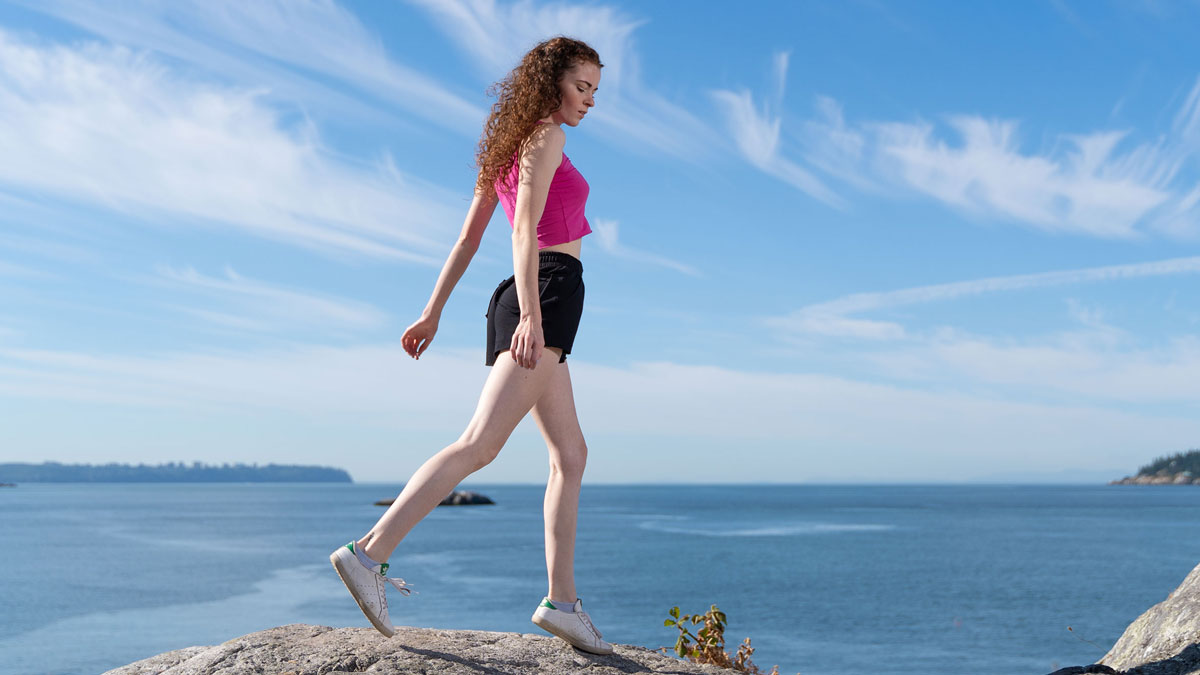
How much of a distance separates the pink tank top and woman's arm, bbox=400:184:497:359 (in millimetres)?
235

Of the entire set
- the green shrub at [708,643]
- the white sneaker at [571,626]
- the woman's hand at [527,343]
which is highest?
the woman's hand at [527,343]

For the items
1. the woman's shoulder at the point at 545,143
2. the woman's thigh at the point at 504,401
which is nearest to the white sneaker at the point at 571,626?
the woman's thigh at the point at 504,401

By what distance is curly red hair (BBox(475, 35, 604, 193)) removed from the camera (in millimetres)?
3926

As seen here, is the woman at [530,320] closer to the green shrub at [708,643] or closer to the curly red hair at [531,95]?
the curly red hair at [531,95]

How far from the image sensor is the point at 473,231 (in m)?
4.21

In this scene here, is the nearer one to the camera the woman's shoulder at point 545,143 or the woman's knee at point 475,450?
the woman's knee at point 475,450

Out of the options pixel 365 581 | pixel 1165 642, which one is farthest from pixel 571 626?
pixel 1165 642

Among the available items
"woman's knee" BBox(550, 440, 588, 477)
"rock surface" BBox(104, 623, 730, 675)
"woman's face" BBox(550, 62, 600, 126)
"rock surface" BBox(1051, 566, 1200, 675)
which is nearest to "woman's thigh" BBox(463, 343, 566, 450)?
"woman's knee" BBox(550, 440, 588, 477)

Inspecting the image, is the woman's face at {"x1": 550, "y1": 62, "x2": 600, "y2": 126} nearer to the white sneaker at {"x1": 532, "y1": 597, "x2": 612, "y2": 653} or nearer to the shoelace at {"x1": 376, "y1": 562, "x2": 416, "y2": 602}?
the shoelace at {"x1": 376, "y1": 562, "x2": 416, "y2": 602}

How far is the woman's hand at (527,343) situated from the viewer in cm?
364

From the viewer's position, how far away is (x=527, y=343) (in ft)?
12.0

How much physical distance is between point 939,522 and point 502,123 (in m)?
113

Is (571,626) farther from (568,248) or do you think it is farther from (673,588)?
(673,588)

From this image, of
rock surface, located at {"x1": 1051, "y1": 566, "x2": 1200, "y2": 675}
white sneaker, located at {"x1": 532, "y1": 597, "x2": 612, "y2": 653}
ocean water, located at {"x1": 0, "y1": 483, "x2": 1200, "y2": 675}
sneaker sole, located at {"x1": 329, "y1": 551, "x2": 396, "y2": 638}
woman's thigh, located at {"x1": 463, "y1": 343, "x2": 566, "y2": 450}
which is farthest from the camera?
ocean water, located at {"x1": 0, "y1": 483, "x2": 1200, "y2": 675}
